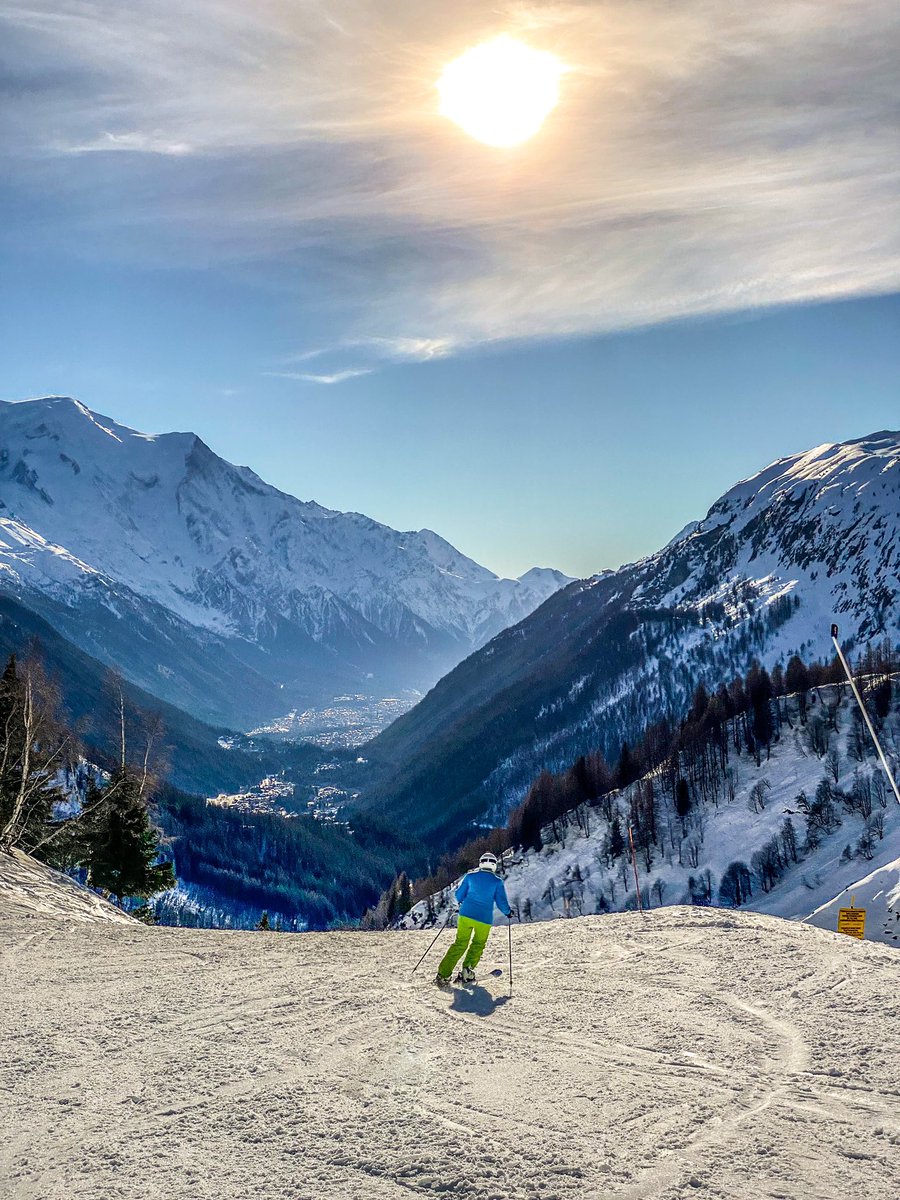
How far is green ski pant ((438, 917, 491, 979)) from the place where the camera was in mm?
16469

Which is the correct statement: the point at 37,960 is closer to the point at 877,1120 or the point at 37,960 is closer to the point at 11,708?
the point at 877,1120

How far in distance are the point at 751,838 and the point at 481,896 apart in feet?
390

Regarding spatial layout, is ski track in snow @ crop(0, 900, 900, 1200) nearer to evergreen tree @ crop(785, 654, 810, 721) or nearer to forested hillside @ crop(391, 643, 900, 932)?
forested hillside @ crop(391, 643, 900, 932)

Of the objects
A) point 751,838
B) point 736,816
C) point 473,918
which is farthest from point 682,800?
point 473,918

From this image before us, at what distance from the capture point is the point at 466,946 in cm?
1667

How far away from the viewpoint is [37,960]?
19.0m

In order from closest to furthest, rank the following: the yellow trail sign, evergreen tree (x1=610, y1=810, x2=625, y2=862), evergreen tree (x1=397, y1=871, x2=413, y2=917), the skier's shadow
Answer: the skier's shadow → the yellow trail sign → evergreen tree (x1=610, y1=810, x2=625, y2=862) → evergreen tree (x1=397, y1=871, x2=413, y2=917)

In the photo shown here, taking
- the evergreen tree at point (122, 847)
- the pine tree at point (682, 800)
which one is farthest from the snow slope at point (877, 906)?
the pine tree at point (682, 800)

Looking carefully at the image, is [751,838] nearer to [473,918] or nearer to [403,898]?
[403,898]

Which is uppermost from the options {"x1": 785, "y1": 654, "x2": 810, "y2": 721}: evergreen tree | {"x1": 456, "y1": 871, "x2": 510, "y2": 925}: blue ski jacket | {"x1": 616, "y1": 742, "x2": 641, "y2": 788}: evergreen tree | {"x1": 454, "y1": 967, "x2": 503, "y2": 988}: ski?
{"x1": 785, "y1": 654, "x2": 810, "y2": 721}: evergreen tree

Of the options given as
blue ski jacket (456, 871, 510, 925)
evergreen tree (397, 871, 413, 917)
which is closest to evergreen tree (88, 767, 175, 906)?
blue ski jacket (456, 871, 510, 925)

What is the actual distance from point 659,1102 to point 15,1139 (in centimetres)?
729

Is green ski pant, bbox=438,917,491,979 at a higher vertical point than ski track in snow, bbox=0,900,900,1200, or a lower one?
higher

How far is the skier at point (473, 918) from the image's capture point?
1651cm
